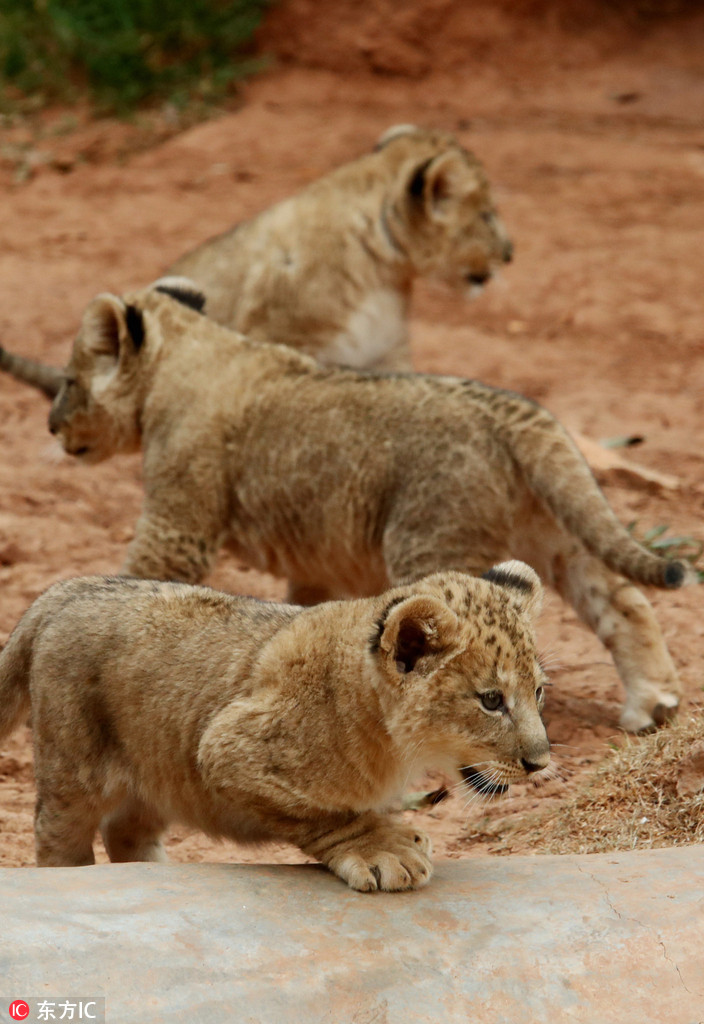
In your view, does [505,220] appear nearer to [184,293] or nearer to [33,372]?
[33,372]

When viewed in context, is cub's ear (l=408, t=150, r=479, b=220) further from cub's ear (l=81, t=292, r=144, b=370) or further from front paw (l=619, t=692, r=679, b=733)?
front paw (l=619, t=692, r=679, b=733)

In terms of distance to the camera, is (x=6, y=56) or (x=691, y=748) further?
(x=6, y=56)

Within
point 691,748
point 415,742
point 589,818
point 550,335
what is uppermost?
point 415,742

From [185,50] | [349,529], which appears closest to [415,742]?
[349,529]

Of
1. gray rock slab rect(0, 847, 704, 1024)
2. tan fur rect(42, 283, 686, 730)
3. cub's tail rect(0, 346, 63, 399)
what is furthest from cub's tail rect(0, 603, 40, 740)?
cub's tail rect(0, 346, 63, 399)

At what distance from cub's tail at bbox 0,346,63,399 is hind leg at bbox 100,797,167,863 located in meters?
4.16

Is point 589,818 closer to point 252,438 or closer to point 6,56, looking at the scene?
point 252,438

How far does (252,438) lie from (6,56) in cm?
1277

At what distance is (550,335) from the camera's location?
13.1 meters

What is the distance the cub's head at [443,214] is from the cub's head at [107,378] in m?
2.42

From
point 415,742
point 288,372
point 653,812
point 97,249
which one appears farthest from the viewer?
point 97,249

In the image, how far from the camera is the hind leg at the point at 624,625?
628 centimetres

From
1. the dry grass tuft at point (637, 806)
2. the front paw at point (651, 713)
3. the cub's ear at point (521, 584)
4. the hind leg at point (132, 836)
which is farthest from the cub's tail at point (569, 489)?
the hind leg at point (132, 836)

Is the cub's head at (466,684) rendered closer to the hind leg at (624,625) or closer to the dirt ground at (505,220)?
the dirt ground at (505,220)
